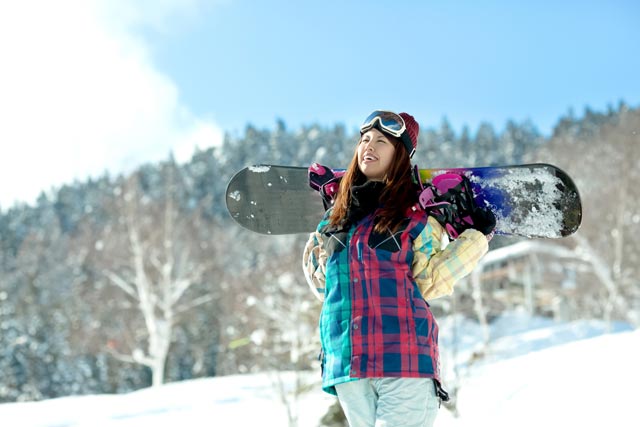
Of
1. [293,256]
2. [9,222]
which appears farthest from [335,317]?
[9,222]

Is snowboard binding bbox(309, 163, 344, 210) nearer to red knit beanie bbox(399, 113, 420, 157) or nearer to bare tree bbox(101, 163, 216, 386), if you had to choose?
red knit beanie bbox(399, 113, 420, 157)

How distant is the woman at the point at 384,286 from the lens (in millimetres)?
1569

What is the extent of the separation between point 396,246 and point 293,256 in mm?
15509

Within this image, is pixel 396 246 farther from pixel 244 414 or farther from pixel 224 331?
Answer: pixel 224 331

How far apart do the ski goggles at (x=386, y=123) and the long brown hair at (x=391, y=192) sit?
0.03 meters

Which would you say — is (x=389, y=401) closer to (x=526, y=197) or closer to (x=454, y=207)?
(x=454, y=207)

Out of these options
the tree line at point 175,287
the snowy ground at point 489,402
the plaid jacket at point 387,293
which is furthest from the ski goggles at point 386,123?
the snowy ground at point 489,402

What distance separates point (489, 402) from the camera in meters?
5.89

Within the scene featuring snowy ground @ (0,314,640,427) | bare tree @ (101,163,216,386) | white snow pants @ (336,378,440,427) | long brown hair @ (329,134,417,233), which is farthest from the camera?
bare tree @ (101,163,216,386)

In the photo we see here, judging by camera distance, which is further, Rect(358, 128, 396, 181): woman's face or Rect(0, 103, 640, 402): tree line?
Rect(0, 103, 640, 402): tree line

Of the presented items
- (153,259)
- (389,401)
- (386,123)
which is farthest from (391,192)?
(153,259)

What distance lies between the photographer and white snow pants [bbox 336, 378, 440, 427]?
1543 mm

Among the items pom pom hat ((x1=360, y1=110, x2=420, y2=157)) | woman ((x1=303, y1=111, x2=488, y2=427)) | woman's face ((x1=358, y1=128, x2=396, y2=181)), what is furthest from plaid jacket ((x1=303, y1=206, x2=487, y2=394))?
pom pom hat ((x1=360, y1=110, x2=420, y2=157))

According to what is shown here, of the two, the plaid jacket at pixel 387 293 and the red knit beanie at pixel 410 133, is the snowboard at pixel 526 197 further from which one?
the plaid jacket at pixel 387 293
